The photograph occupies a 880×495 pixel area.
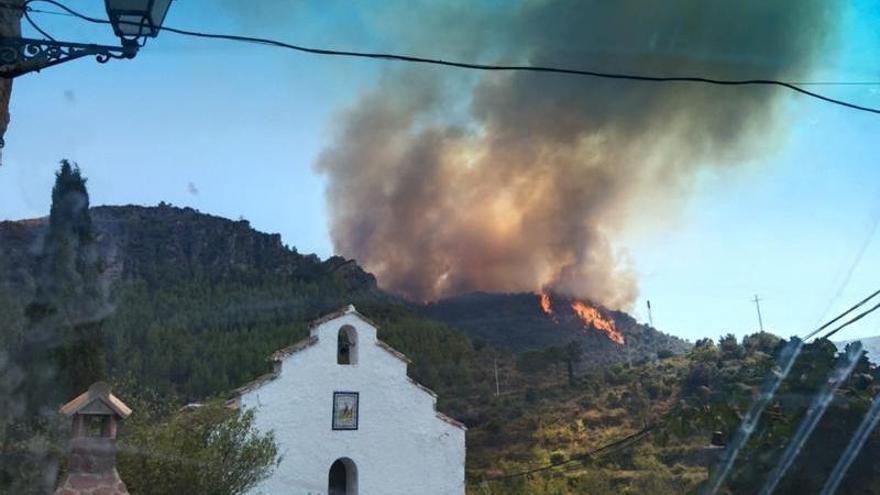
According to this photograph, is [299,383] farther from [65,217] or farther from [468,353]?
[468,353]

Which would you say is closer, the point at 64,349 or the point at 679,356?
the point at 64,349

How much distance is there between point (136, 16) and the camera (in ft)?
13.6

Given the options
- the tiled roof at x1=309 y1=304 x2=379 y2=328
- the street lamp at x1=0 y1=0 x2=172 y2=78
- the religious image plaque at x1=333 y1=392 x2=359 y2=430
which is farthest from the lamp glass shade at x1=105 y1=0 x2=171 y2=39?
the religious image plaque at x1=333 y1=392 x2=359 y2=430

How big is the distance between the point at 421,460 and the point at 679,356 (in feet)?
135

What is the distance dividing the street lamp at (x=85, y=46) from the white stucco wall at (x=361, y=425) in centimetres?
1259

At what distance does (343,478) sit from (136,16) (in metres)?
15.3

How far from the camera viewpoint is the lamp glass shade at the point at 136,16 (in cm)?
410

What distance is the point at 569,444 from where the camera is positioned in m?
37.0

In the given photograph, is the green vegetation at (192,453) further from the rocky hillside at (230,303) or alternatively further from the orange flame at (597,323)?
the orange flame at (597,323)

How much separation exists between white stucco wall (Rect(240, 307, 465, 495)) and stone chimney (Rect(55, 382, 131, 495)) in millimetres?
8576

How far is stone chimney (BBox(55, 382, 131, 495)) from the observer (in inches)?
275

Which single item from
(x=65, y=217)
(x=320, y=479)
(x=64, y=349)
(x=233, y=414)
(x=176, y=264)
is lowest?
(x=320, y=479)

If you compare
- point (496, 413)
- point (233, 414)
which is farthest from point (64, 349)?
point (496, 413)

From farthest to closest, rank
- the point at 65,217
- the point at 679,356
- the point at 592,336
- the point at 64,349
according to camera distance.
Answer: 1. the point at 592,336
2. the point at 679,356
3. the point at 65,217
4. the point at 64,349
